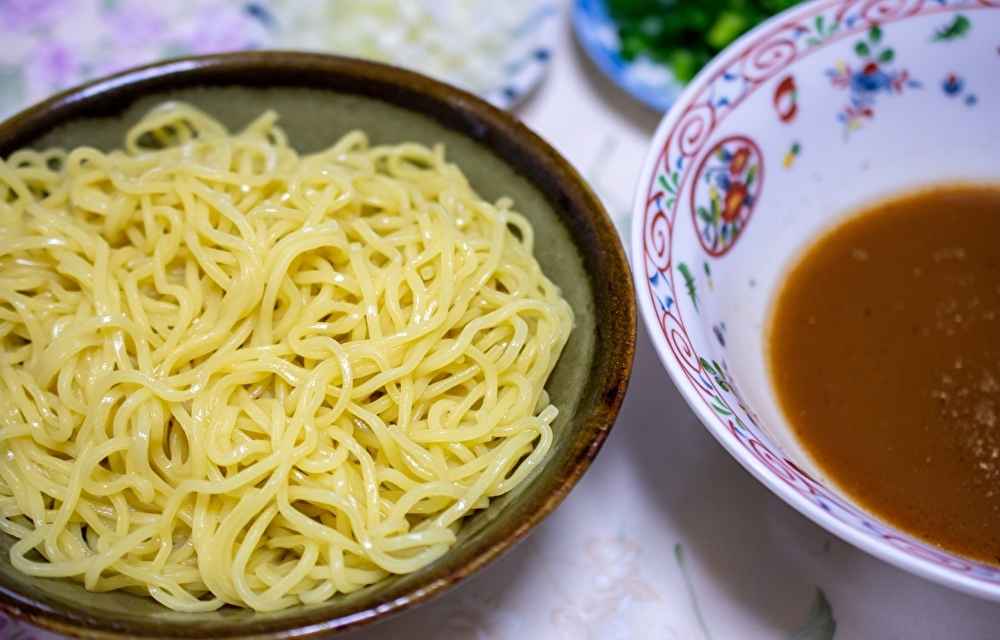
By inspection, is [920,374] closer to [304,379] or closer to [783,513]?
[783,513]

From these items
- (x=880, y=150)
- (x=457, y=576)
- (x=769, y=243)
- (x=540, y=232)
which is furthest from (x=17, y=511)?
(x=880, y=150)

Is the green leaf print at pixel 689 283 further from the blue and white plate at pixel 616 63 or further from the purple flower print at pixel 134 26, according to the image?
the purple flower print at pixel 134 26

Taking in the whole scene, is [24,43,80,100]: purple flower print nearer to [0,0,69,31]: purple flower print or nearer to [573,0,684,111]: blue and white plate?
[0,0,69,31]: purple flower print

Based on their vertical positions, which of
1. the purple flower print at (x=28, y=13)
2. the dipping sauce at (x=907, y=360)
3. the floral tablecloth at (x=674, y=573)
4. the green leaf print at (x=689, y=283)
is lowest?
the floral tablecloth at (x=674, y=573)

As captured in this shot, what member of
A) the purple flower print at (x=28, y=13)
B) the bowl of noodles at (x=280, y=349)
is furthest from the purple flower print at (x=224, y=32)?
the bowl of noodles at (x=280, y=349)

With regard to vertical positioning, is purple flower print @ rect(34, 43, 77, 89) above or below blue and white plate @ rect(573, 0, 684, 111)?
below

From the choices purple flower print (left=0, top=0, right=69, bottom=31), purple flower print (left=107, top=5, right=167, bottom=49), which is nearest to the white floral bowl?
purple flower print (left=107, top=5, right=167, bottom=49)

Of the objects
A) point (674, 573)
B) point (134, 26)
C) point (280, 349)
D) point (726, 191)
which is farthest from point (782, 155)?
point (134, 26)
